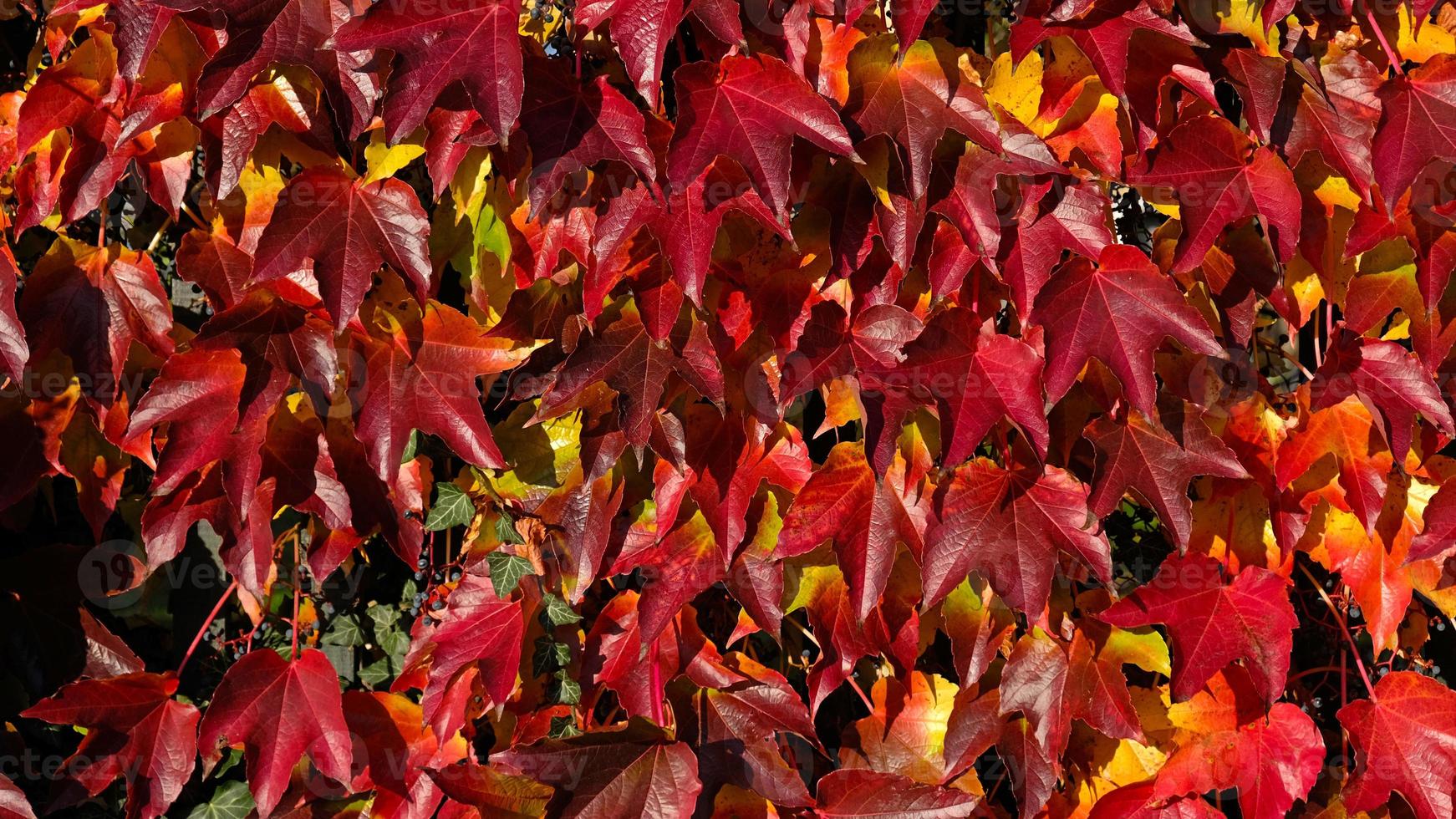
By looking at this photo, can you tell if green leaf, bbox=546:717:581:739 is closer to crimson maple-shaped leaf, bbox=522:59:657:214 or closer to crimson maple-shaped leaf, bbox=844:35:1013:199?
crimson maple-shaped leaf, bbox=522:59:657:214

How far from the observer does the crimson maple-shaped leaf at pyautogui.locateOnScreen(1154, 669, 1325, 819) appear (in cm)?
187

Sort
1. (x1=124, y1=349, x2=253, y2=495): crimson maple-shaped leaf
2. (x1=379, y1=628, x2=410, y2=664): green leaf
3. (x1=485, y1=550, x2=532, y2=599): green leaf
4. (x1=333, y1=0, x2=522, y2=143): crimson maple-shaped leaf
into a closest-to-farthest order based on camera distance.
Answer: (x1=333, y1=0, x2=522, y2=143): crimson maple-shaped leaf, (x1=124, y1=349, x2=253, y2=495): crimson maple-shaped leaf, (x1=485, y1=550, x2=532, y2=599): green leaf, (x1=379, y1=628, x2=410, y2=664): green leaf

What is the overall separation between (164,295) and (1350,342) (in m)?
1.92

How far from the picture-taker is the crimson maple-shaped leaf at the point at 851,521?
172 cm

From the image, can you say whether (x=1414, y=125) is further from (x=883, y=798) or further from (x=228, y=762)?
(x=228, y=762)

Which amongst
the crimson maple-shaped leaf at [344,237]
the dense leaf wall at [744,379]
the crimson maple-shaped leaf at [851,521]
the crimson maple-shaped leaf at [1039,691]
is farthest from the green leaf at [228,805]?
the crimson maple-shaped leaf at [1039,691]

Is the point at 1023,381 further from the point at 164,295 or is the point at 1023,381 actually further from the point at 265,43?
the point at 164,295

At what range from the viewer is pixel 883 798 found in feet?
5.99

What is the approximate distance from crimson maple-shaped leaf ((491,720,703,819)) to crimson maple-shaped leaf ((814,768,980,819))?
0.82 feet

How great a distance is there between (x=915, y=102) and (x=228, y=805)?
1822mm

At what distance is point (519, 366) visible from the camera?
172 cm

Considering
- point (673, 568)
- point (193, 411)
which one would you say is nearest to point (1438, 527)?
point (673, 568)

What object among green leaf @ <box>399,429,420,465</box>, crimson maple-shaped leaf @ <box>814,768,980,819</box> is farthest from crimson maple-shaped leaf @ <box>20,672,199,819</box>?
crimson maple-shaped leaf @ <box>814,768,980,819</box>

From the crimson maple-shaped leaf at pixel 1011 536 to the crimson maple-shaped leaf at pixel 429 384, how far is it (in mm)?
685
